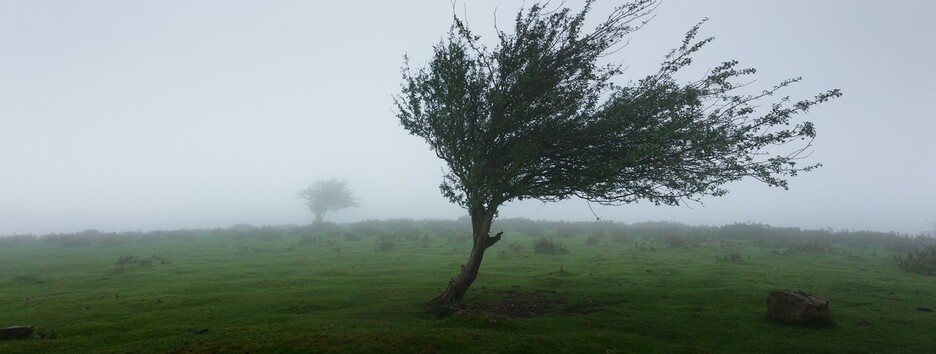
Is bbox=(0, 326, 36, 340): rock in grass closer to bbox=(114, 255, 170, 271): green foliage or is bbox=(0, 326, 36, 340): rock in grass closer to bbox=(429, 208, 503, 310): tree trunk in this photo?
bbox=(429, 208, 503, 310): tree trunk

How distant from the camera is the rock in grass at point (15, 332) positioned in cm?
1534

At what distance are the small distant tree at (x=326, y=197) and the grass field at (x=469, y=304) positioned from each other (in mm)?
79019

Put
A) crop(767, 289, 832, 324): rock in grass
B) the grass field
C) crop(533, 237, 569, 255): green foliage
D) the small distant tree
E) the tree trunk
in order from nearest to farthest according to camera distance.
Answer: the grass field < crop(767, 289, 832, 324): rock in grass < the tree trunk < crop(533, 237, 569, 255): green foliage < the small distant tree

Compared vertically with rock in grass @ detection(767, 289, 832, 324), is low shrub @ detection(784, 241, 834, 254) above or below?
above

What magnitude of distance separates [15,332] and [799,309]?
83.3 feet

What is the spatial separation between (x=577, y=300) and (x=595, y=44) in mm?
10707

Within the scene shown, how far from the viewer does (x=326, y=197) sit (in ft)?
397

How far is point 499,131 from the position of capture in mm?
18359

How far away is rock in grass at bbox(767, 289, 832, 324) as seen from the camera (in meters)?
16.1

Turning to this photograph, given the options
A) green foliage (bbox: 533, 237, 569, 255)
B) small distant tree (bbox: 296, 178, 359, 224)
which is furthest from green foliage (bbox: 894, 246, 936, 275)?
small distant tree (bbox: 296, 178, 359, 224)

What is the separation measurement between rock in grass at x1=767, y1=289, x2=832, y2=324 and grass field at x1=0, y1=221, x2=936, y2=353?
40 centimetres

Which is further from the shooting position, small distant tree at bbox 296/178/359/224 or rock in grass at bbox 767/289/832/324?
small distant tree at bbox 296/178/359/224

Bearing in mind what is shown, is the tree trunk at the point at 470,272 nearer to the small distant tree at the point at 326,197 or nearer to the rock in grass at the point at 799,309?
the rock in grass at the point at 799,309

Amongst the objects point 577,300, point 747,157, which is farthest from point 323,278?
point 747,157
